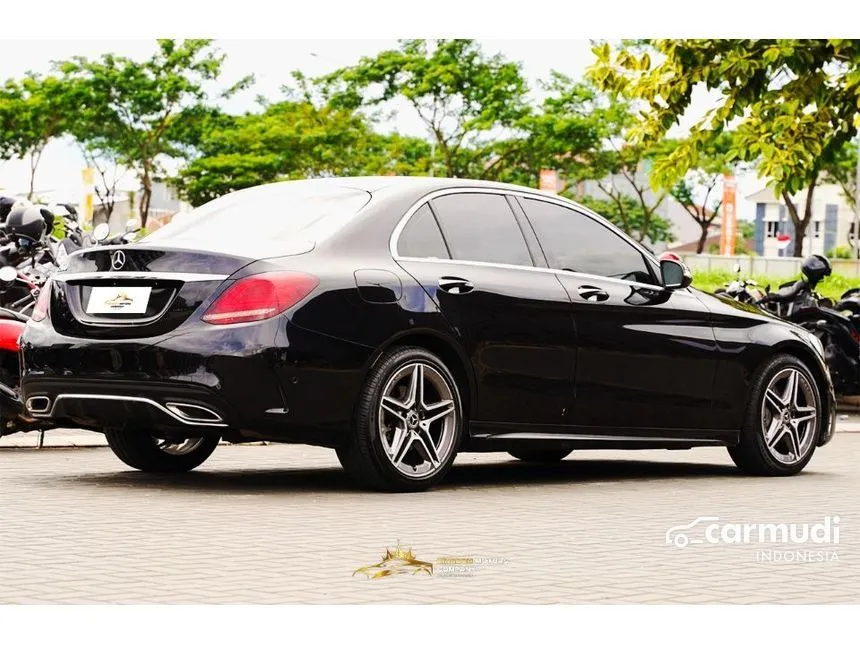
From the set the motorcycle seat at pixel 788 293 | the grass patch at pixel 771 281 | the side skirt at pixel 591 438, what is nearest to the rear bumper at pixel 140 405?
the side skirt at pixel 591 438

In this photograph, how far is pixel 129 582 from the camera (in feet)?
20.0

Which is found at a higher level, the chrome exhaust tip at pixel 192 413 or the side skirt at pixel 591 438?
the chrome exhaust tip at pixel 192 413

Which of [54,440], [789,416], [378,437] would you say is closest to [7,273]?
[54,440]

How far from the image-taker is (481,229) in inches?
378

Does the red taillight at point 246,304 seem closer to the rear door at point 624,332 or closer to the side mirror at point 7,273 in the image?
the rear door at point 624,332

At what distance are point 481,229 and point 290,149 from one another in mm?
44314

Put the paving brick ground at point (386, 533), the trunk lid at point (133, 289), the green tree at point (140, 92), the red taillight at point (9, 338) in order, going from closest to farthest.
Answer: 1. the paving brick ground at point (386, 533)
2. the trunk lid at point (133, 289)
3. the red taillight at point (9, 338)
4. the green tree at point (140, 92)

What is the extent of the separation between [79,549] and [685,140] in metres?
16.7

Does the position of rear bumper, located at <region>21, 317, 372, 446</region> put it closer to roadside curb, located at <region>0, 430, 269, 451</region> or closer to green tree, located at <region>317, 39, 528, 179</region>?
roadside curb, located at <region>0, 430, 269, 451</region>

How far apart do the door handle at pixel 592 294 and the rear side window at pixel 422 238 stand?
909 millimetres

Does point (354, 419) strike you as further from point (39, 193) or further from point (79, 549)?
point (39, 193)

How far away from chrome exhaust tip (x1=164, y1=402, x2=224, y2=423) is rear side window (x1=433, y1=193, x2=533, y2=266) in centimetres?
166

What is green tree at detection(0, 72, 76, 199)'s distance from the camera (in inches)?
1964

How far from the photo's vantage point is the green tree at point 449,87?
48.7m
